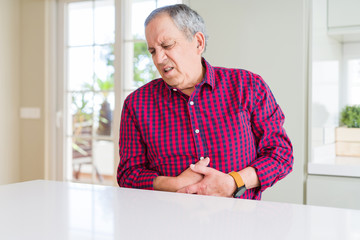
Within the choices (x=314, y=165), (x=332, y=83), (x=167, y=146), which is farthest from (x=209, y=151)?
(x=332, y=83)

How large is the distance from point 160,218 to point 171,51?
74 cm

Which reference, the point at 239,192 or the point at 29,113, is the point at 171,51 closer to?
the point at 239,192

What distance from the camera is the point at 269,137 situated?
1.43 m

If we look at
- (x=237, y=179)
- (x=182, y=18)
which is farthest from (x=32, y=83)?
(x=237, y=179)

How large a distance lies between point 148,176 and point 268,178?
16.2 inches

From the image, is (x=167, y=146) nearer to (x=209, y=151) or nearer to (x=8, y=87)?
(x=209, y=151)

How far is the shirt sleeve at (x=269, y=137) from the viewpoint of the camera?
1377 millimetres

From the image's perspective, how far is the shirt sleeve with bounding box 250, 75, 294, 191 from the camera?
4.52ft

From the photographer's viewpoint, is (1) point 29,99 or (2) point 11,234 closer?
(2) point 11,234

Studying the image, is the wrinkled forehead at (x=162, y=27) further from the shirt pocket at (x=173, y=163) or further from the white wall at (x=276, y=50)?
the white wall at (x=276, y=50)

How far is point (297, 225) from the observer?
2.45 ft

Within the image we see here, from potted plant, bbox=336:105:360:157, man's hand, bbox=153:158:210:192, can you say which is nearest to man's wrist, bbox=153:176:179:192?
man's hand, bbox=153:158:210:192

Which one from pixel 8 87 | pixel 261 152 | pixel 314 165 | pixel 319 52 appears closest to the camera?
pixel 261 152

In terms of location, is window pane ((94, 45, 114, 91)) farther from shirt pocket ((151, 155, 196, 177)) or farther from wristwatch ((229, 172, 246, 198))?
wristwatch ((229, 172, 246, 198))
